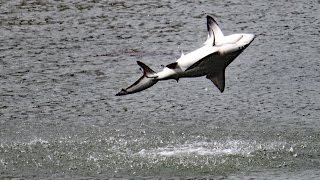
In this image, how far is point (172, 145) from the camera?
9656 mm

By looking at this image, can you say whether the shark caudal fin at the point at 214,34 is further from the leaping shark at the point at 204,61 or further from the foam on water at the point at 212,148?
the foam on water at the point at 212,148

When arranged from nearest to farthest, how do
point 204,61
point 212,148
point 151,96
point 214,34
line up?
point 204,61
point 214,34
point 212,148
point 151,96

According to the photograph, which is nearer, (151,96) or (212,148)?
(212,148)

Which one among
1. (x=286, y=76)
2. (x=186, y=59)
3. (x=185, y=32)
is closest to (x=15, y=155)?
(x=186, y=59)

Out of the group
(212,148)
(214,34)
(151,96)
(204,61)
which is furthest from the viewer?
(151,96)

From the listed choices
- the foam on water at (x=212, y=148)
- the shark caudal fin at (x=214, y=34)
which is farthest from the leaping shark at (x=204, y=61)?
the foam on water at (x=212, y=148)

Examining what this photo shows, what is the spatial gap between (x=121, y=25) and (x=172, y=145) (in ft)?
17.2

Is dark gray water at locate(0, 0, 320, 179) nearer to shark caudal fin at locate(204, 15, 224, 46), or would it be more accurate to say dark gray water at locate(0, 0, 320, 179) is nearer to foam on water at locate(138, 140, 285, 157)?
foam on water at locate(138, 140, 285, 157)

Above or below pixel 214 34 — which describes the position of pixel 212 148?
below

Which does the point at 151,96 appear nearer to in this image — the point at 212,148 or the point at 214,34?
the point at 212,148

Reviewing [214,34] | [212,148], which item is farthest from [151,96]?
[214,34]

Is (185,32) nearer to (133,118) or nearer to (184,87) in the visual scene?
(184,87)

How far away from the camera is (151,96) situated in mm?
11703

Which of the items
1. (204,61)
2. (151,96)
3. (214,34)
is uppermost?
(214,34)
